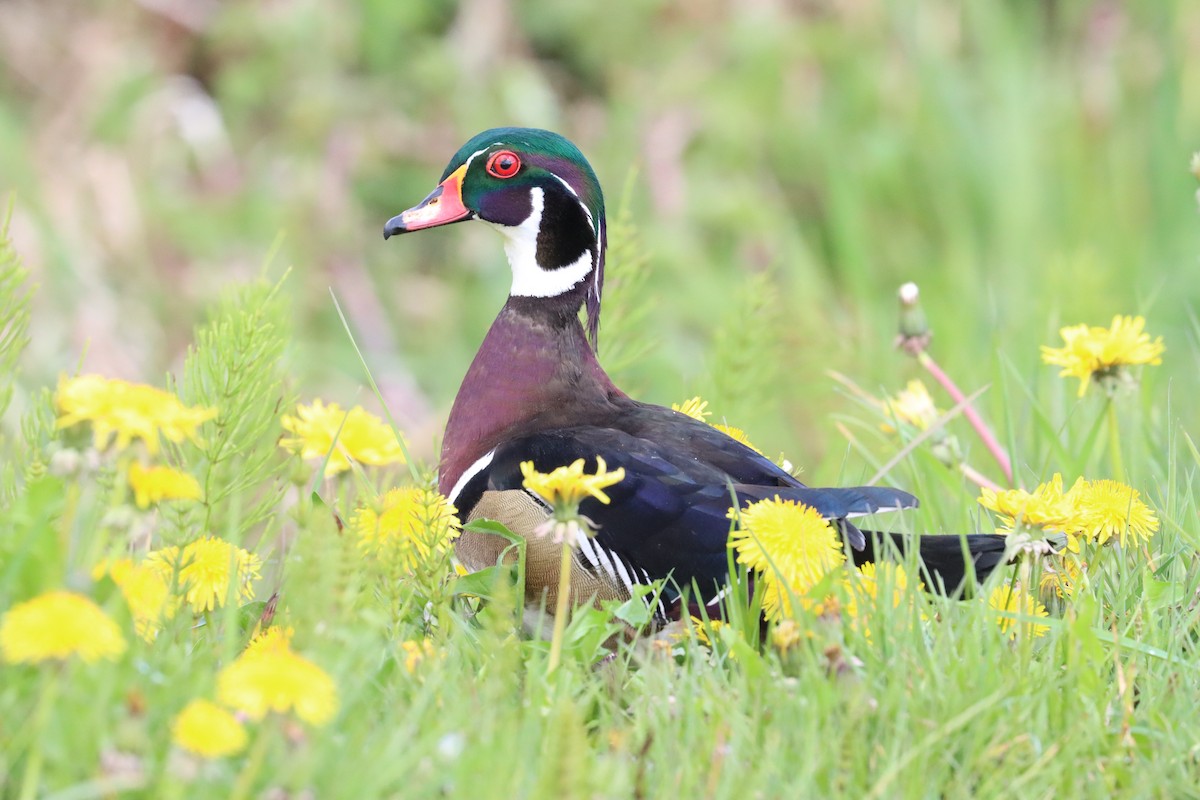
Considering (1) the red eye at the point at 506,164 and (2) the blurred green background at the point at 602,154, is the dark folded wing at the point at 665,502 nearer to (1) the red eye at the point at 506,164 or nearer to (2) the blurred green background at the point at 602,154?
(1) the red eye at the point at 506,164

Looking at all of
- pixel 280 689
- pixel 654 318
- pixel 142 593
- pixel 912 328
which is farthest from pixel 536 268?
pixel 654 318

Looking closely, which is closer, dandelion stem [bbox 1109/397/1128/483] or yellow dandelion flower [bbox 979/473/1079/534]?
yellow dandelion flower [bbox 979/473/1079/534]

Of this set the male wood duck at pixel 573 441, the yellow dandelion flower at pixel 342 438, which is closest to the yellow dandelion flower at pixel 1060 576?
the male wood duck at pixel 573 441

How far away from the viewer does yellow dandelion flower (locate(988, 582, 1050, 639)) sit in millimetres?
1928

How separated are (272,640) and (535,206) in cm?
125

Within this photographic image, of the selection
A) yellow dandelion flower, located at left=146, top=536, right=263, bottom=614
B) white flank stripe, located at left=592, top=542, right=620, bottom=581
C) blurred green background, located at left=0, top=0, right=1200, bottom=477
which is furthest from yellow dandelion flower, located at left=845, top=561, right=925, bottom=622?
blurred green background, located at left=0, top=0, right=1200, bottom=477

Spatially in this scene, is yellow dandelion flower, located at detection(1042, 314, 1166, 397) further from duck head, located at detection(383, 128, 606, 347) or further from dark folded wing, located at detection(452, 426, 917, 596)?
duck head, located at detection(383, 128, 606, 347)

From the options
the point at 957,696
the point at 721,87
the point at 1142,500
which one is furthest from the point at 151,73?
the point at 957,696

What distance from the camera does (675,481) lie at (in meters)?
2.27

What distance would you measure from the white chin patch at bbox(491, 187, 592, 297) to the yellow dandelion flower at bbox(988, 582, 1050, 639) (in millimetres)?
1018

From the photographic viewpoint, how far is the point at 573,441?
7.84 ft

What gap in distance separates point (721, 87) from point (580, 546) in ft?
13.0

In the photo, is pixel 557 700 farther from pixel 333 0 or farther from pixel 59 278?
pixel 333 0

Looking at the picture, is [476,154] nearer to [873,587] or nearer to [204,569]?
[204,569]
